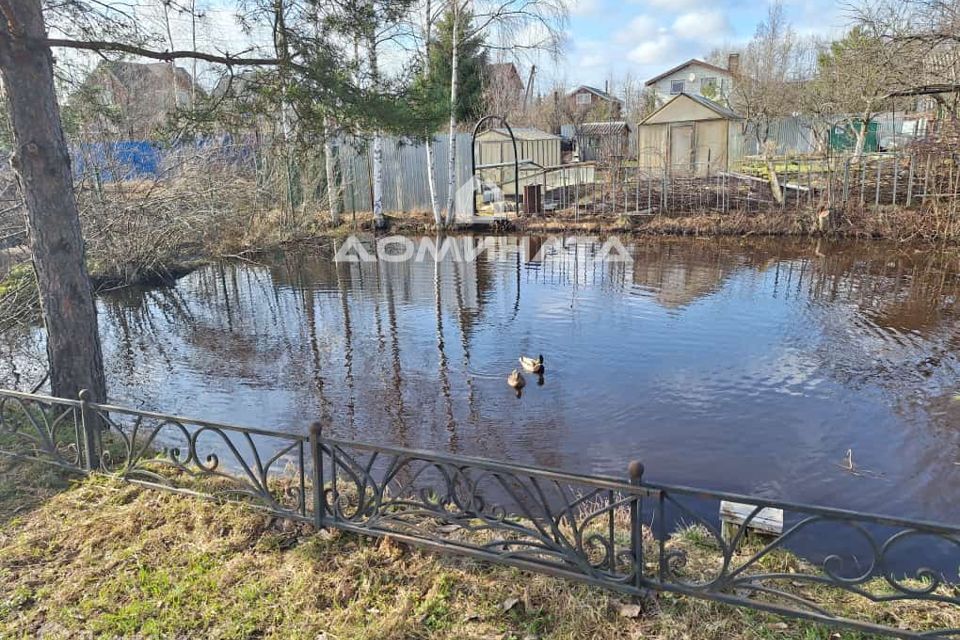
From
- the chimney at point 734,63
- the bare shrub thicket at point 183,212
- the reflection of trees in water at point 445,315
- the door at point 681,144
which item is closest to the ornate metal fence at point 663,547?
the reflection of trees in water at point 445,315

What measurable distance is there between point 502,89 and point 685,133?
10.8m

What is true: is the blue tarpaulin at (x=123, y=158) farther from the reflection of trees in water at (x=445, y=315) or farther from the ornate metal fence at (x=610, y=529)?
the ornate metal fence at (x=610, y=529)

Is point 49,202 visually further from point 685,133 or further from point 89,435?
point 685,133

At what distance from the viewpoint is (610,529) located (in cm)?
270

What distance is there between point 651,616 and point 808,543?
2.03 m

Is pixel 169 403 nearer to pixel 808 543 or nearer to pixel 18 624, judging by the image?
pixel 18 624

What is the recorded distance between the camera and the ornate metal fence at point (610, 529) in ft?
8.42

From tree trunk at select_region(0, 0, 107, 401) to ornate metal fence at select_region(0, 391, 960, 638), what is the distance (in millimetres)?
461

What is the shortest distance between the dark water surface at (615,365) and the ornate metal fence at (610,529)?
73 cm

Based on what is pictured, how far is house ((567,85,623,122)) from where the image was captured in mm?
35344

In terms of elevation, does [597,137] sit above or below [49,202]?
above

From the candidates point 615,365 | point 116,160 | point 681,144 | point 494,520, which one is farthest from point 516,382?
point 681,144

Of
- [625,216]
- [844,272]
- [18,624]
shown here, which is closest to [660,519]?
[18,624]

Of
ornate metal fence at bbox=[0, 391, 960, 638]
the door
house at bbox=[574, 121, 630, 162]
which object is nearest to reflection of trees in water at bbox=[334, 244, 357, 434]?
ornate metal fence at bbox=[0, 391, 960, 638]
